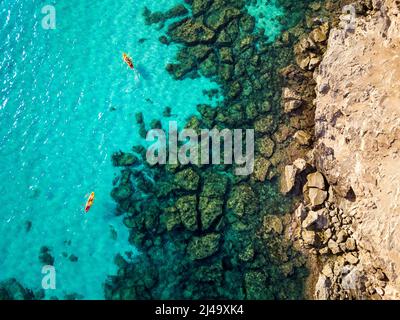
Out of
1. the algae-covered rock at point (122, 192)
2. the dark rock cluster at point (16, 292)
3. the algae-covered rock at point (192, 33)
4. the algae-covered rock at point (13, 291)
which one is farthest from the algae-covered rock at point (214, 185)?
the algae-covered rock at point (13, 291)

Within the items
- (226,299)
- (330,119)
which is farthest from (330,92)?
(226,299)

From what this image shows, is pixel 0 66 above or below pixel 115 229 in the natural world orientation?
above

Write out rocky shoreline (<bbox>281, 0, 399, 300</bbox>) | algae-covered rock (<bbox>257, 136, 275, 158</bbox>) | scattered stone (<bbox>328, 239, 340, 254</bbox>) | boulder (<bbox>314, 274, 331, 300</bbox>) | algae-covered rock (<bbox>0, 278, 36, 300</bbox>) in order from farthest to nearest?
algae-covered rock (<bbox>257, 136, 275, 158</bbox>) < algae-covered rock (<bbox>0, 278, 36, 300</bbox>) < scattered stone (<bbox>328, 239, 340, 254</bbox>) < boulder (<bbox>314, 274, 331, 300</bbox>) < rocky shoreline (<bbox>281, 0, 399, 300</bbox>)

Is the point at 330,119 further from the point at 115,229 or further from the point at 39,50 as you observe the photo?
the point at 39,50

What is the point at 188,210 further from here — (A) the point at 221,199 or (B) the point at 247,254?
(B) the point at 247,254

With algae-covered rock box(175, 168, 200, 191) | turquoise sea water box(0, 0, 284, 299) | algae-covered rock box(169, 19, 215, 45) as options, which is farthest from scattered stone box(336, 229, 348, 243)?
algae-covered rock box(169, 19, 215, 45)

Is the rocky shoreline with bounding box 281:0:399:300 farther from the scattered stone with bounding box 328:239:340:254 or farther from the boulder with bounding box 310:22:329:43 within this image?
the boulder with bounding box 310:22:329:43
